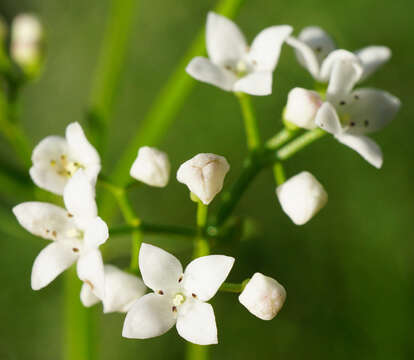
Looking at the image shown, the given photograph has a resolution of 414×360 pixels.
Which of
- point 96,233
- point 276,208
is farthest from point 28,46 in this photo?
point 276,208

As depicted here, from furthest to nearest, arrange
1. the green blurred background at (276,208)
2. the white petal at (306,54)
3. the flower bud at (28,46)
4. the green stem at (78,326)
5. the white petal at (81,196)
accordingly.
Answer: the green blurred background at (276,208) < the flower bud at (28,46) < the green stem at (78,326) < the white petal at (306,54) < the white petal at (81,196)

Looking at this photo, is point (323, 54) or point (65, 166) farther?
point (323, 54)

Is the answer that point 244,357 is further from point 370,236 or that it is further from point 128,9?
point 128,9

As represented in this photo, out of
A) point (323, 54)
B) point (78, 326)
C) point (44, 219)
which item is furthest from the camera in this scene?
point (78, 326)

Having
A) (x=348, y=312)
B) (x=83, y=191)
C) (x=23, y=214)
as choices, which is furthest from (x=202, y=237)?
(x=348, y=312)

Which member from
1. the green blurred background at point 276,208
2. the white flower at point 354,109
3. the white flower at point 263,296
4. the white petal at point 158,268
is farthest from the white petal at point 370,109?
the green blurred background at point 276,208

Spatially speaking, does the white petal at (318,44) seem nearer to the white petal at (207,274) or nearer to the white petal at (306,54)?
the white petal at (306,54)

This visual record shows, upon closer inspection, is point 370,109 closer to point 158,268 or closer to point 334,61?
point 334,61

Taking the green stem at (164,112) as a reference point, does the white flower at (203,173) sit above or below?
above
